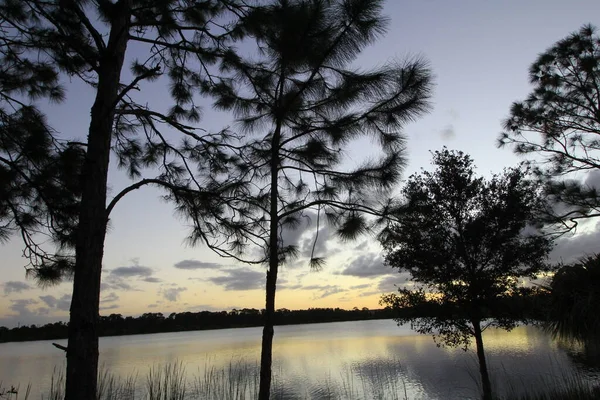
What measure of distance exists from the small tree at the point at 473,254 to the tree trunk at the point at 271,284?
4528 mm

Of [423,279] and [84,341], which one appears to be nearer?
[84,341]

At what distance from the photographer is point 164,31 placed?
509cm

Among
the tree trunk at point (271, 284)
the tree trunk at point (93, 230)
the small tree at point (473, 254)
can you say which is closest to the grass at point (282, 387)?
the small tree at point (473, 254)

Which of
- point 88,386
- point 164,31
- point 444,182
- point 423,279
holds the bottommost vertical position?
point 88,386

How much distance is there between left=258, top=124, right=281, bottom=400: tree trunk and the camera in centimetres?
472

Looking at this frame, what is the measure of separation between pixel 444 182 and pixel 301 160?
5506 millimetres

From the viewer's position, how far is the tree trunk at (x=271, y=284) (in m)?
4.72

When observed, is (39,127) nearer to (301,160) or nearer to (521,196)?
(301,160)

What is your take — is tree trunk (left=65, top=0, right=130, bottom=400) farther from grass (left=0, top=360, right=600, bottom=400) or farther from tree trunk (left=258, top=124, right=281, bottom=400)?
grass (left=0, top=360, right=600, bottom=400)

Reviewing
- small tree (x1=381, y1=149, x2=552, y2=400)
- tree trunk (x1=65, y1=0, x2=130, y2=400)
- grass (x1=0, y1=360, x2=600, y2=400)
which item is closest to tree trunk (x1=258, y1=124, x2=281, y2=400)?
tree trunk (x1=65, y1=0, x2=130, y2=400)

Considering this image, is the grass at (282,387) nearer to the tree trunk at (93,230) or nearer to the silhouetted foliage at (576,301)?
the silhouetted foliage at (576,301)

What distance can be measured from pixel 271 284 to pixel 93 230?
6.77ft

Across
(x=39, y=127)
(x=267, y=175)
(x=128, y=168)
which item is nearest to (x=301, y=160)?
(x=267, y=175)

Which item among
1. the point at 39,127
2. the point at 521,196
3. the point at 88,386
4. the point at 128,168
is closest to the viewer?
the point at 88,386
